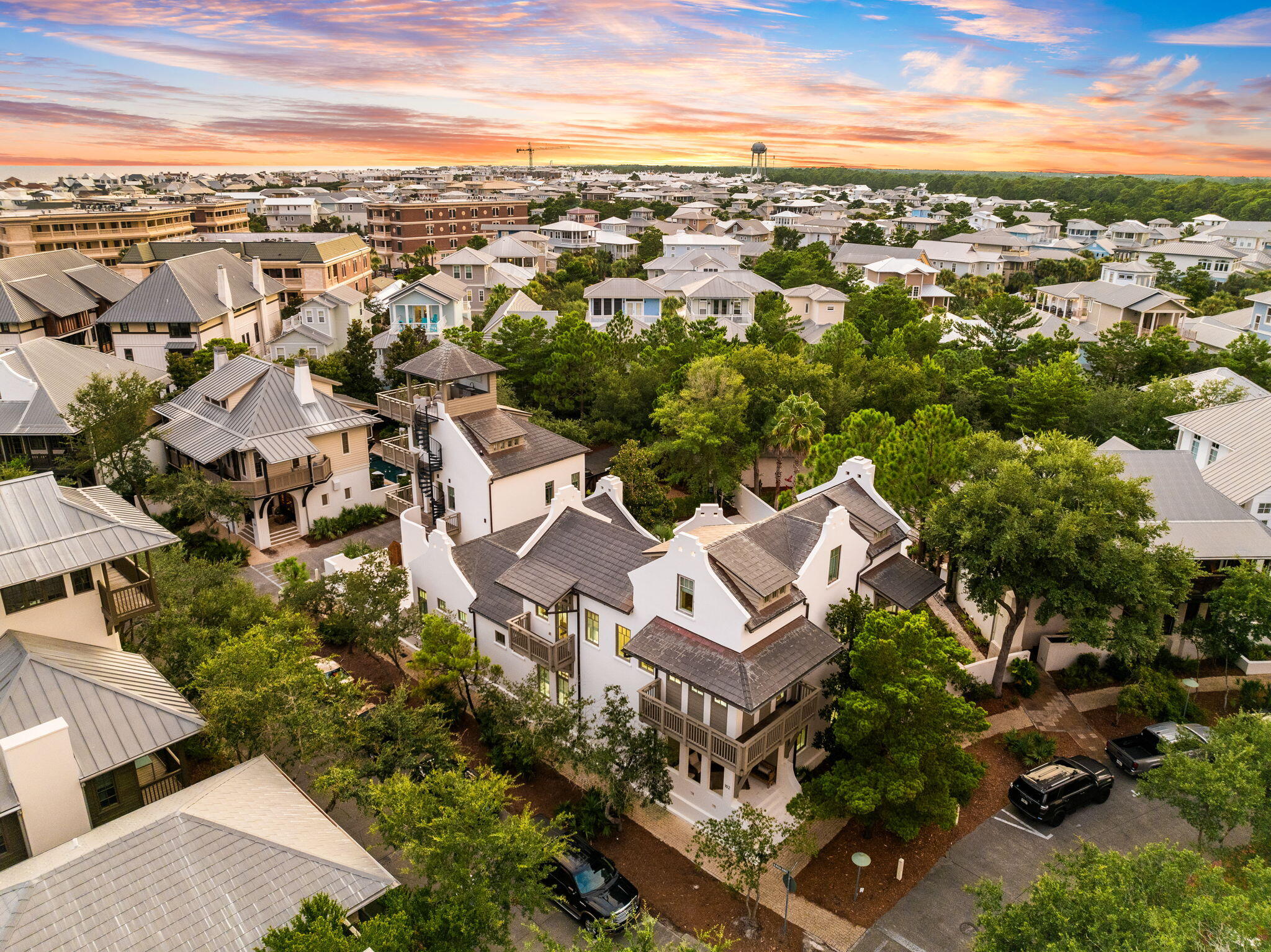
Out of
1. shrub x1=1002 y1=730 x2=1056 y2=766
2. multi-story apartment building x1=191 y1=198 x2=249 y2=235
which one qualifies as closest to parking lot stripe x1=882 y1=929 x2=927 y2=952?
shrub x1=1002 y1=730 x2=1056 y2=766

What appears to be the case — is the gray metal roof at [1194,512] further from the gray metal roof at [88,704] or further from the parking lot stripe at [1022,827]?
the gray metal roof at [88,704]

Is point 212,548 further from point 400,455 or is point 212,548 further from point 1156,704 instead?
point 1156,704

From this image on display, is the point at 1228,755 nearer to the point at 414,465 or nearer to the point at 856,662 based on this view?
the point at 856,662

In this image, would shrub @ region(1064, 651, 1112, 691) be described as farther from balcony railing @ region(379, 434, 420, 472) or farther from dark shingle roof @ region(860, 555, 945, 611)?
balcony railing @ region(379, 434, 420, 472)

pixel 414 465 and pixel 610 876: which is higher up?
pixel 414 465

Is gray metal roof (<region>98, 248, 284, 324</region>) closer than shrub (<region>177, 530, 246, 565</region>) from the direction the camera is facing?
No

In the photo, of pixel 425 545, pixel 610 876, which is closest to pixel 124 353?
pixel 425 545

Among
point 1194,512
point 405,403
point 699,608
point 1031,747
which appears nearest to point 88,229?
point 405,403
